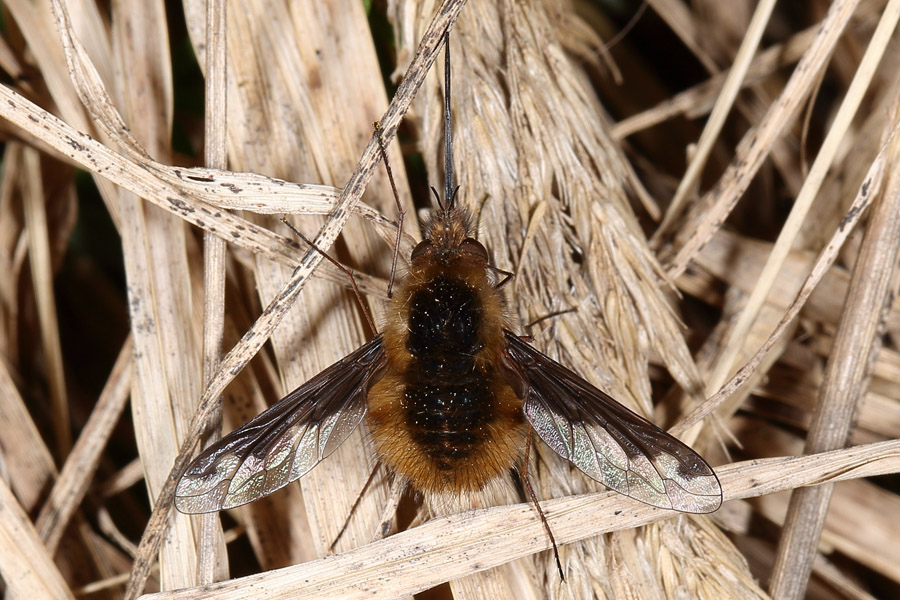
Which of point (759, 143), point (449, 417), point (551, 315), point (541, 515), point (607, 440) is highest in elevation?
point (759, 143)

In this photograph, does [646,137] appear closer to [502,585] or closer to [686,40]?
[686,40]

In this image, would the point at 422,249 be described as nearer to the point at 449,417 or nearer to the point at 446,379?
the point at 446,379

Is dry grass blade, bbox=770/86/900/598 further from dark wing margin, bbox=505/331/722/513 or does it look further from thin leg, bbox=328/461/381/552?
thin leg, bbox=328/461/381/552

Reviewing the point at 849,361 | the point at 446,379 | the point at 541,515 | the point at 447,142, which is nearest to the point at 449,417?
the point at 446,379

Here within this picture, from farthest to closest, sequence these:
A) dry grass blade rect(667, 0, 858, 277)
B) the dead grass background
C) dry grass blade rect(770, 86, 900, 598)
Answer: dry grass blade rect(667, 0, 858, 277) → dry grass blade rect(770, 86, 900, 598) → the dead grass background

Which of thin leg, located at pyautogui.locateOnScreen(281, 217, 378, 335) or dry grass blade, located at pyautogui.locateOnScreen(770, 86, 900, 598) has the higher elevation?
thin leg, located at pyautogui.locateOnScreen(281, 217, 378, 335)

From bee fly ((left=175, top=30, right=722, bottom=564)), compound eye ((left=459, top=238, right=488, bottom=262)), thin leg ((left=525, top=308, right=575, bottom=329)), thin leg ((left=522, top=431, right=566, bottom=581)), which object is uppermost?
compound eye ((left=459, top=238, right=488, bottom=262))

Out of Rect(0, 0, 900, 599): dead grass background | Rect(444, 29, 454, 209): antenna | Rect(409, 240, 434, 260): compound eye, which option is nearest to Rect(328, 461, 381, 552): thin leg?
Rect(0, 0, 900, 599): dead grass background
